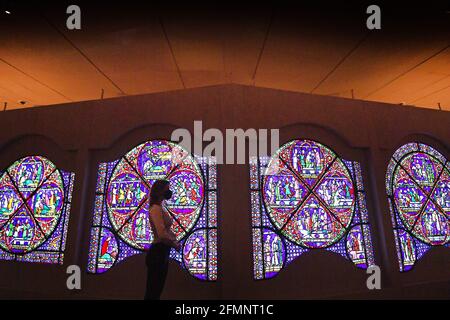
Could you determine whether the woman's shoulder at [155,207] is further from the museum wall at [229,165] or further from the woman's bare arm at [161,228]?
the museum wall at [229,165]

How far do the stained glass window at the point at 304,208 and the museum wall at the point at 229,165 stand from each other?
125 mm

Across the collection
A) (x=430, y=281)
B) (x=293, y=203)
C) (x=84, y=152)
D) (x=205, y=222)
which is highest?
(x=84, y=152)

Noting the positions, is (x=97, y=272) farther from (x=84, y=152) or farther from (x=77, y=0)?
(x=77, y=0)

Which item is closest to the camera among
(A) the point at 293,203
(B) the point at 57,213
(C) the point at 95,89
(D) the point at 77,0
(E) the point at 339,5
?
(D) the point at 77,0

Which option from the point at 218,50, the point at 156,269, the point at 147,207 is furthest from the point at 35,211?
the point at 218,50

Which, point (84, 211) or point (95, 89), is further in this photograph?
point (95, 89)

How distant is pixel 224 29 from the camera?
2.78 metres

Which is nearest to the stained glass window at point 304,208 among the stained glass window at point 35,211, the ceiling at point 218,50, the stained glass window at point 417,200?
the stained glass window at point 417,200

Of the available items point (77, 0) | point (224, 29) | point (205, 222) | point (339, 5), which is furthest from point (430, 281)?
point (77, 0)

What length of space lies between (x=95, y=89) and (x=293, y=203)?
350 cm

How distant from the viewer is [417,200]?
11.5ft

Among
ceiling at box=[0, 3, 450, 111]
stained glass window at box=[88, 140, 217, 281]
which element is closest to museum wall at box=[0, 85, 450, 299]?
stained glass window at box=[88, 140, 217, 281]

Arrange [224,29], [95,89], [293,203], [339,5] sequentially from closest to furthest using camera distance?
1. [339,5]
2. [224,29]
3. [293,203]
4. [95,89]

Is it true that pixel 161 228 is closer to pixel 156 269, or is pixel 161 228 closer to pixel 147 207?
pixel 156 269
